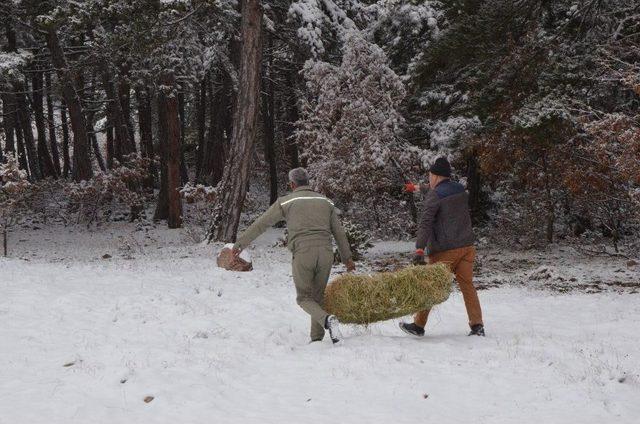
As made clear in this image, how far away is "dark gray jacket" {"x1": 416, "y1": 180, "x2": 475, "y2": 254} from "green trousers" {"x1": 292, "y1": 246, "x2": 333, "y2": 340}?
43.7 inches

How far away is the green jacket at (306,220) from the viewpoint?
21.7ft

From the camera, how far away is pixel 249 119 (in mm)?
14727

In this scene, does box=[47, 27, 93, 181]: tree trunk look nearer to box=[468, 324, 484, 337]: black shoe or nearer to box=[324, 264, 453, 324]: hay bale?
box=[324, 264, 453, 324]: hay bale

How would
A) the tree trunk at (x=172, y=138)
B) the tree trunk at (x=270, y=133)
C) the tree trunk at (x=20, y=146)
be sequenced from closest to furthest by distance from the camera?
the tree trunk at (x=172, y=138)
the tree trunk at (x=270, y=133)
the tree trunk at (x=20, y=146)

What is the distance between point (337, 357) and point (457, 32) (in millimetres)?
11155

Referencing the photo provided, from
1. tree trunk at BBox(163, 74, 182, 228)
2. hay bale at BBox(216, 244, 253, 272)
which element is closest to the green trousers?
hay bale at BBox(216, 244, 253, 272)

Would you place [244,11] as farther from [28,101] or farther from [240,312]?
[28,101]

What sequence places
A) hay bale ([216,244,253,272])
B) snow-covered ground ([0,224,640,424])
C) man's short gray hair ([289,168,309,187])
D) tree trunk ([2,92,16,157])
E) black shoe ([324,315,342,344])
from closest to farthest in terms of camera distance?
snow-covered ground ([0,224,640,424]), black shoe ([324,315,342,344]), man's short gray hair ([289,168,309,187]), hay bale ([216,244,253,272]), tree trunk ([2,92,16,157])

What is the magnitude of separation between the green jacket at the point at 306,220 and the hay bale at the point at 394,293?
1.45 ft

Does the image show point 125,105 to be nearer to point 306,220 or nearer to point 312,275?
point 306,220

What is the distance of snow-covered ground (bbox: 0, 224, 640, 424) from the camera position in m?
4.72

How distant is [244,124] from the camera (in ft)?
48.2

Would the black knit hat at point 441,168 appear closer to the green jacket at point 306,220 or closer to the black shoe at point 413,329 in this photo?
the green jacket at point 306,220

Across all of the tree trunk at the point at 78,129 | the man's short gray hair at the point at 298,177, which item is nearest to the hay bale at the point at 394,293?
the man's short gray hair at the point at 298,177
